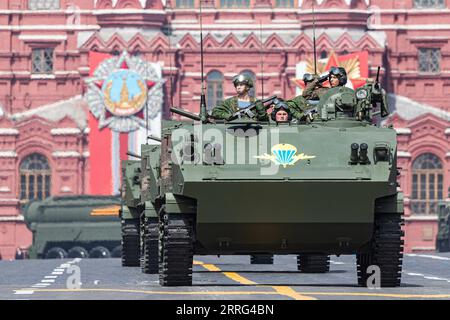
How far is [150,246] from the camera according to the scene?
30.8 m

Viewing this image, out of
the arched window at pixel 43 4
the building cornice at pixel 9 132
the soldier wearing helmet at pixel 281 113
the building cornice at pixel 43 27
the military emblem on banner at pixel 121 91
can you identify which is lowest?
the soldier wearing helmet at pixel 281 113

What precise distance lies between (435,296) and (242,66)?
6741cm

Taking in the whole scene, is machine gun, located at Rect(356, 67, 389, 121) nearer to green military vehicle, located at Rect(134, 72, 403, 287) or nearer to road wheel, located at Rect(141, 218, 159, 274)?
green military vehicle, located at Rect(134, 72, 403, 287)

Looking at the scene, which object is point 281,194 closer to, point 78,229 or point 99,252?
point 99,252

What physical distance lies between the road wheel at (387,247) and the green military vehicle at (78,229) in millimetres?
51559

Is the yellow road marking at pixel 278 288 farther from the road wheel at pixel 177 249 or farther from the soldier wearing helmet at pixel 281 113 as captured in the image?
the soldier wearing helmet at pixel 281 113

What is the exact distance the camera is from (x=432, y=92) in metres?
89.2

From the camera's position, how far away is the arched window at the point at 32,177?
86.4m

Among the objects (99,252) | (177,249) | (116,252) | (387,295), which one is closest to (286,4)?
(116,252)

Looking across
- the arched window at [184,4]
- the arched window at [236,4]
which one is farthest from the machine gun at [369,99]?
the arched window at [236,4]

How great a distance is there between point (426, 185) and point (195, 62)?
13129 mm
